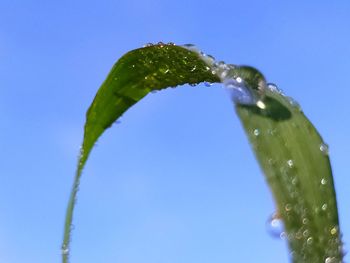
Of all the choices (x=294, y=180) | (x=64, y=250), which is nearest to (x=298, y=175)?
(x=294, y=180)

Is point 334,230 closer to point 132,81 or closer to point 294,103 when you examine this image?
point 294,103

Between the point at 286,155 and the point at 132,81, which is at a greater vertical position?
the point at 132,81

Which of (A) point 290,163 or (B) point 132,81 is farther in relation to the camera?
(B) point 132,81

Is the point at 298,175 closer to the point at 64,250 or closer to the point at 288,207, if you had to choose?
the point at 288,207

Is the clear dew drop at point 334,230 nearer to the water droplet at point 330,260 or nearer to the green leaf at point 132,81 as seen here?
the water droplet at point 330,260

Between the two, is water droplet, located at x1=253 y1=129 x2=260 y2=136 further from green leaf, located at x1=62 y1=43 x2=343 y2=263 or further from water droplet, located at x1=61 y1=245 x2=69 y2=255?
water droplet, located at x1=61 y1=245 x2=69 y2=255
